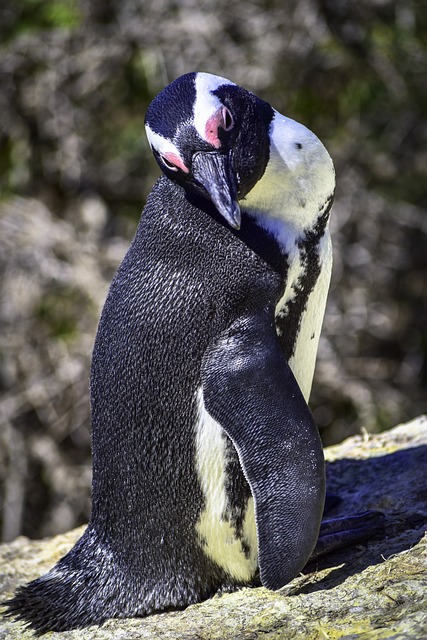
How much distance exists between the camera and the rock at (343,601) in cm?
221

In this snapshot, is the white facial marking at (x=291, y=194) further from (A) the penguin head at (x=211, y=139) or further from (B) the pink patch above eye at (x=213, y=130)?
(B) the pink patch above eye at (x=213, y=130)

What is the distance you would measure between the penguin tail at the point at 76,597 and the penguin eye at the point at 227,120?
1.29 meters

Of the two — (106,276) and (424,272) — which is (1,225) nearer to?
(106,276)

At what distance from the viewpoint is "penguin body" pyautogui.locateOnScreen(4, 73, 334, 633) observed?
7.68ft

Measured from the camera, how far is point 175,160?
237 centimetres

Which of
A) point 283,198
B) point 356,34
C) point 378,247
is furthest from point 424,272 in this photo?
point 283,198

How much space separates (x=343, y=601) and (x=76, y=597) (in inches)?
31.3

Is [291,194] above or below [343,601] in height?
above

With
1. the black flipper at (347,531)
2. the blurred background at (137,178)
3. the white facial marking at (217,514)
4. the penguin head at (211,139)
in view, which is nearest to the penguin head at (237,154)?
the penguin head at (211,139)

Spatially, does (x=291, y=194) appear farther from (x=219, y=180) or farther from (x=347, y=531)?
(x=347, y=531)

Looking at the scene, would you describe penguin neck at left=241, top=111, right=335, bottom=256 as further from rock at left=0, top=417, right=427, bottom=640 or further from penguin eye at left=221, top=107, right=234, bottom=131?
rock at left=0, top=417, right=427, bottom=640

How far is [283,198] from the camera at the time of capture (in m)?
2.52

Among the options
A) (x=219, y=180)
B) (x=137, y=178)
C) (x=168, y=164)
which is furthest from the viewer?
(x=137, y=178)

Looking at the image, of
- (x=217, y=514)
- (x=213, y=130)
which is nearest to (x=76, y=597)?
(x=217, y=514)
